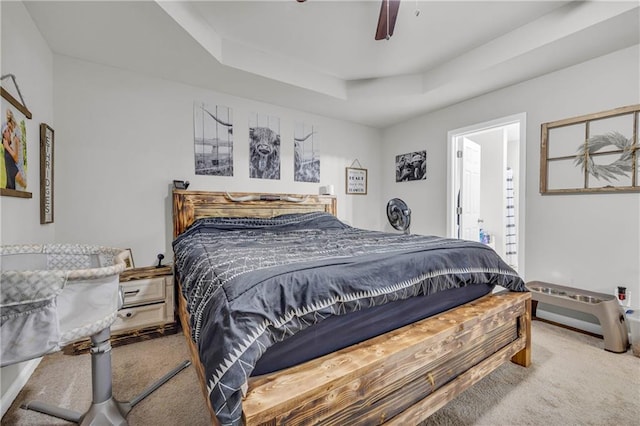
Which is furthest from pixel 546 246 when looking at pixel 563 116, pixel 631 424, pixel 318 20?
pixel 318 20

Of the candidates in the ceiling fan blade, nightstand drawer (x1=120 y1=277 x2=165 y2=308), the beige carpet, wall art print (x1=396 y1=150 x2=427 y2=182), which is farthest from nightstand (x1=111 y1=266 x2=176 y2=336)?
wall art print (x1=396 y1=150 x2=427 y2=182)

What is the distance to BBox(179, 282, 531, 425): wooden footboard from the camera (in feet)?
3.10

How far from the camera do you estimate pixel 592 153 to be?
2473mm

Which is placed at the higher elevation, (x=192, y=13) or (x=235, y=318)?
(x=192, y=13)

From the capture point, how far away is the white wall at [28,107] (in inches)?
61.7

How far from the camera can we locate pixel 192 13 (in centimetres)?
220

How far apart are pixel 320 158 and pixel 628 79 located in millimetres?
3094

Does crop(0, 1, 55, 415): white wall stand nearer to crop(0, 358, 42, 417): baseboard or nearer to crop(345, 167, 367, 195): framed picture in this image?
crop(0, 358, 42, 417): baseboard

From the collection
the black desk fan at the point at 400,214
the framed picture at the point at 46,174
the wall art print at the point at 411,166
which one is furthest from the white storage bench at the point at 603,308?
the framed picture at the point at 46,174

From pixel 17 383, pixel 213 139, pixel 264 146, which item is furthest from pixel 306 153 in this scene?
pixel 17 383

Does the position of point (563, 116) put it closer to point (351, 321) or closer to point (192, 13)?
point (351, 321)

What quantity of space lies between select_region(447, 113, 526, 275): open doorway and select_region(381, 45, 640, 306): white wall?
0.09 metres

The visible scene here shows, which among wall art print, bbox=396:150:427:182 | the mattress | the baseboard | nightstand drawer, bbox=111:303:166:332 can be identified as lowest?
the baseboard

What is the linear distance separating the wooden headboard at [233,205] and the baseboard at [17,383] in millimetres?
1348
